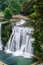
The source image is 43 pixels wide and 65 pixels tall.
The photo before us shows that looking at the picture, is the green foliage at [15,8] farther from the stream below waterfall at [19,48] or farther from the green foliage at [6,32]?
the green foliage at [6,32]

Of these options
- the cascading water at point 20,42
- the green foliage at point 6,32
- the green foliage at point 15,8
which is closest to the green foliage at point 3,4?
the green foliage at point 15,8

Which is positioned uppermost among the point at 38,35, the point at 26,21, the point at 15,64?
the point at 26,21

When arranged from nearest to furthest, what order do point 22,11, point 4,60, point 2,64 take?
point 2,64
point 4,60
point 22,11

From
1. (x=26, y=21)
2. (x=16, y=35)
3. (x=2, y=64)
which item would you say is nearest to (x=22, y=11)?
(x=26, y=21)

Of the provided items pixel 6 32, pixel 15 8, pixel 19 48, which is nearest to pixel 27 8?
pixel 15 8

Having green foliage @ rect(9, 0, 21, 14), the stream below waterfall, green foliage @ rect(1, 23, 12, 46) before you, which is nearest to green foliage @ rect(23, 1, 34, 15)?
green foliage @ rect(9, 0, 21, 14)

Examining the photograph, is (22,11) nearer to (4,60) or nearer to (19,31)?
(19,31)

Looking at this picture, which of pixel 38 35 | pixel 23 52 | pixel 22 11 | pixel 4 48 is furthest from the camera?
pixel 22 11

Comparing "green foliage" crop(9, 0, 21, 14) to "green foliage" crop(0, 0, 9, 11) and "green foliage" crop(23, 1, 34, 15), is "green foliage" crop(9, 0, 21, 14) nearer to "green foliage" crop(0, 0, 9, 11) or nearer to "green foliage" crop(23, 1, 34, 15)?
"green foliage" crop(23, 1, 34, 15)
